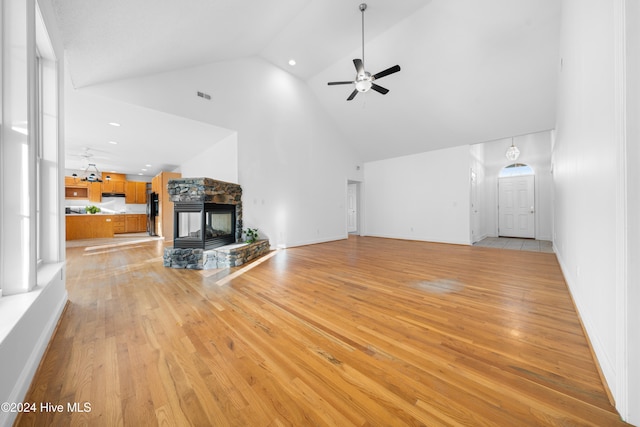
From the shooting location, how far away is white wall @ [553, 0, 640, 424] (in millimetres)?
1109

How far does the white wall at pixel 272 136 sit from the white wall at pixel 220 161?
165mm

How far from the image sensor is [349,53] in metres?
5.45

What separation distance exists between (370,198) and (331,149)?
7.77 ft

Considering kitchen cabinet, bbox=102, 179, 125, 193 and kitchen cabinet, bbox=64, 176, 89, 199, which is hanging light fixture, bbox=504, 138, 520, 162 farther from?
kitchen cabinet, bbox=64, 176, 89, 199

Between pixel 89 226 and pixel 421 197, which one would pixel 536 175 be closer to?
pixel 421 197

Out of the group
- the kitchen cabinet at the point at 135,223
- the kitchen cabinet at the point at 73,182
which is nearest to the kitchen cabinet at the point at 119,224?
the kitchen cabinet at the point at 135,223

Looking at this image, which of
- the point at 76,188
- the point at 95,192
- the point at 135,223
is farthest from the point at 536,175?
the point at 76,188

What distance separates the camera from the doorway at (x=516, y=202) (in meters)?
7.49

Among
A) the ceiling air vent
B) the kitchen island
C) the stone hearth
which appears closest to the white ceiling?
the ceiling air vent

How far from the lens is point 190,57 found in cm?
389

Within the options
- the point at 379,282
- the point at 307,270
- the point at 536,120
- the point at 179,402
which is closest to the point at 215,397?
the point at 179,402

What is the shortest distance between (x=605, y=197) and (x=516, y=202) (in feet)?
25.7

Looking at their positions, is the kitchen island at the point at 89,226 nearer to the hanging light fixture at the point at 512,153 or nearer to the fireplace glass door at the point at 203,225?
the fireplace glass door at the point at 203,225

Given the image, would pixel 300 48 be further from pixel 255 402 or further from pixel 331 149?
pixel 255 402
